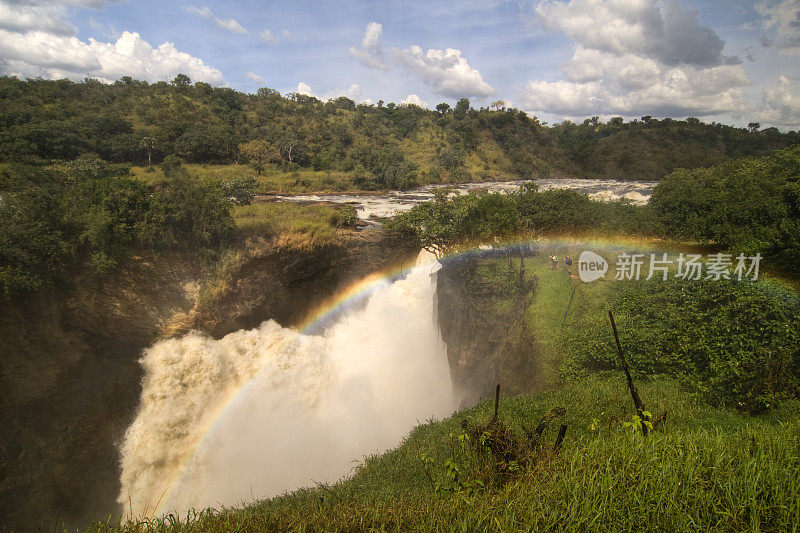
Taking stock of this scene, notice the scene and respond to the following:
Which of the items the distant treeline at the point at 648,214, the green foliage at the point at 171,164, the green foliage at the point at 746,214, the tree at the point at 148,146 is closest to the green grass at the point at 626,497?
the green foliage at the point at 746,214

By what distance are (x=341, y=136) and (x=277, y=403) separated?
180 feet

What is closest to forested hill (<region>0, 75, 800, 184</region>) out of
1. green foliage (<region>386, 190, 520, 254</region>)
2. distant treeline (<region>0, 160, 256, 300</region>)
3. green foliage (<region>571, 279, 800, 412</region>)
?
distant treeline (<region>0, 160, 256, 300</region>)

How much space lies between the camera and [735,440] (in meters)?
4.56

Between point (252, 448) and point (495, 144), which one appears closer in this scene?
point (252, 448)

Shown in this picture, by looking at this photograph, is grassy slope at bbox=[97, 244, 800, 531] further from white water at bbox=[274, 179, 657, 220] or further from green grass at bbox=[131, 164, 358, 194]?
green grass at bbox=[131, 164, 358, 194]

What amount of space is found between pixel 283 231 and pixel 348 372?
897cm

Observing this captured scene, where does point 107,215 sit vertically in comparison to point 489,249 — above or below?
above

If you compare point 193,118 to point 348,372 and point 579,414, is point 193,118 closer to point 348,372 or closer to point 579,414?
point 348,372

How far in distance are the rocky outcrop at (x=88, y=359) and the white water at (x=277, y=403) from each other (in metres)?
0.83

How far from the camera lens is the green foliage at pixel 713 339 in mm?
8492

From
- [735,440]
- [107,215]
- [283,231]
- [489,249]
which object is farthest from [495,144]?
[735,440]

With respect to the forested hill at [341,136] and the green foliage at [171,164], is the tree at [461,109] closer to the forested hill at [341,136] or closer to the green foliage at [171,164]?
the forested hill at [341,136]

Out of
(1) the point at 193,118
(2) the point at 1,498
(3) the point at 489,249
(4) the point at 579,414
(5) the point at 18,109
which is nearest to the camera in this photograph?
(4) the point at 579,414

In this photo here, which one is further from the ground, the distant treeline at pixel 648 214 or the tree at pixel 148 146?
the tree at pixel 148 146
